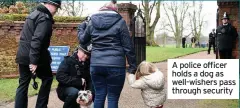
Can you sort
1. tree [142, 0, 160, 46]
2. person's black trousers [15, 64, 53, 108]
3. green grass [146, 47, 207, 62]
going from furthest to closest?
1. tree [142, 0, 160, 46]
2. green grass [146, 47, 207, 62]
3. person's black trousers [15, 64, 53, 108]

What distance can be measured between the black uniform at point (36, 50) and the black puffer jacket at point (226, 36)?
625cm

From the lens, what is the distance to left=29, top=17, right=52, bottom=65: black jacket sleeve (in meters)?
6.04

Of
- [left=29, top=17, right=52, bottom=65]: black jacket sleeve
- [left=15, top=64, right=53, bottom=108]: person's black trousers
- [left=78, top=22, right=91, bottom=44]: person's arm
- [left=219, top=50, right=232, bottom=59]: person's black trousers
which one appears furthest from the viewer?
[left=219, top=50, right=232, bottom=59]: person's black trousers

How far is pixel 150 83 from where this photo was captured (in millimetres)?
6074

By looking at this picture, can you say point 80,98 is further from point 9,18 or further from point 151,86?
point 9,18

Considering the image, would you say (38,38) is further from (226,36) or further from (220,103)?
(226,36)

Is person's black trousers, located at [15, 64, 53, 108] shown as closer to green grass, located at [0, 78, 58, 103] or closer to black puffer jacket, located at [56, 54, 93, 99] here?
black puffer jacket, located at [56, 54, 93, 99]

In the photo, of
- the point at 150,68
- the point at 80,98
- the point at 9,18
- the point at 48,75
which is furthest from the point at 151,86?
the point at 9,18

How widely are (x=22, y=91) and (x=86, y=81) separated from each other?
3.13ft

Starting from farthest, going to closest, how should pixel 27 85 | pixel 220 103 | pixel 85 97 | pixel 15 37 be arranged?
1. pixel 15 37
2. pixel 220 103
3. pixel 27 85
4. pixel 85 97

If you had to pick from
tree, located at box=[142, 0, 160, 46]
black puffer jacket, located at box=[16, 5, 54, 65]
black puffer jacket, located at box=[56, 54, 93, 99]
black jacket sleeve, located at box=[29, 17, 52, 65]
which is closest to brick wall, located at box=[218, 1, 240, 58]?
black puffer jacket, located at box=[56, 54, 93, 99]

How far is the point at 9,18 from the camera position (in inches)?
481

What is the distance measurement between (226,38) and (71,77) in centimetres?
615

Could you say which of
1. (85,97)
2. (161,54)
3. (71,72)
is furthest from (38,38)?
(161,54)
